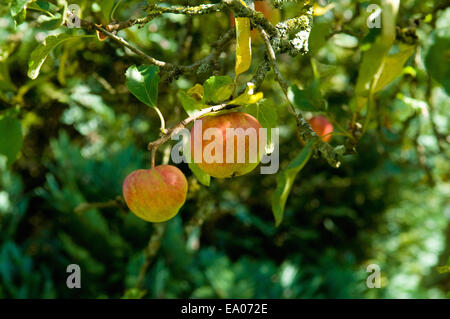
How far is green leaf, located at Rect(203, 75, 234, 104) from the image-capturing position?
631 millimetres

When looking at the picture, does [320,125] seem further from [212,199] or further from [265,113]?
[265,113]

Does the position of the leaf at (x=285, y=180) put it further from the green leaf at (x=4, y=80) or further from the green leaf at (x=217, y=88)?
the green leaf at (x=4, y=80)

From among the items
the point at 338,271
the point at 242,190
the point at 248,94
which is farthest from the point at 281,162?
the point at 248,94

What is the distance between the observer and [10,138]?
85cm

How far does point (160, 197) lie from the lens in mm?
725

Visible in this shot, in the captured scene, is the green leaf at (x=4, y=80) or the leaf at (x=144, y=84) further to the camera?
the green leaf at (x=4, y=80)

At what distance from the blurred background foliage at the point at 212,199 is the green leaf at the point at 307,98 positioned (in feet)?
2.23

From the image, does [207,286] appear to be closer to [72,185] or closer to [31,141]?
[72,185]

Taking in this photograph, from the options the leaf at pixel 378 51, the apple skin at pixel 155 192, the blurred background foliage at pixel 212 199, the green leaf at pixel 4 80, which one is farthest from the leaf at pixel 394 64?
the green leaf at pixel 4 80

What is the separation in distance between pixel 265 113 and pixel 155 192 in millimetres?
224

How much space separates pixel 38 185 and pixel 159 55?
136cm

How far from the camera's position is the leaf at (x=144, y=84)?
0.68m

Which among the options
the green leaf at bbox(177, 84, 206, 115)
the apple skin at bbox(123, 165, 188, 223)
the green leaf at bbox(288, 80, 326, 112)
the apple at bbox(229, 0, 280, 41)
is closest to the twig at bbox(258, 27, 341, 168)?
the green leaf at bbox(288, 80, 326, 112)

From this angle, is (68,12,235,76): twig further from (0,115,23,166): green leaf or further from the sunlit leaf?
(0,115,23,166): green leaf
